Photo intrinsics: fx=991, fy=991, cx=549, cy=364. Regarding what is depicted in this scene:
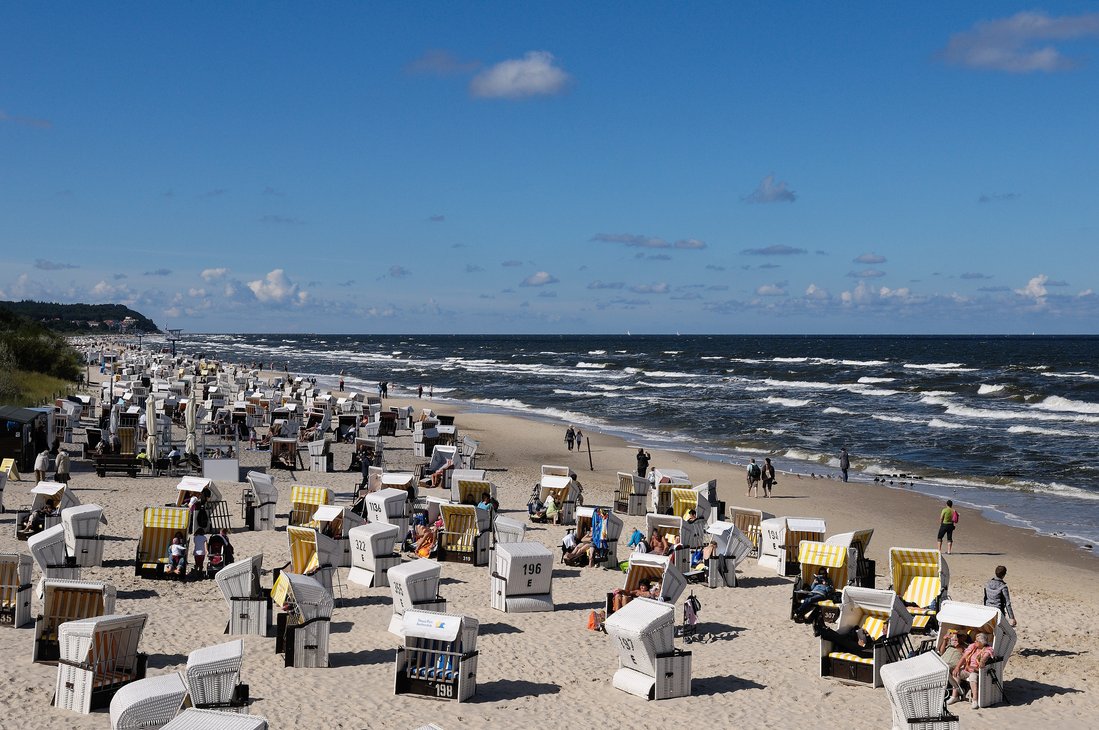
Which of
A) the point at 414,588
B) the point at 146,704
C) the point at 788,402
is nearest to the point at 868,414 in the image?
the point at 788,402

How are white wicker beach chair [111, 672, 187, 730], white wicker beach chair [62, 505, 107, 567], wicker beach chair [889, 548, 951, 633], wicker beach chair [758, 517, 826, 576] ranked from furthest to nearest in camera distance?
1. wicker beach chair [758, 517, 826, 576]
2. white wicker beach chair [62, 505, 107, 567]
3. wicker beach chair [889, 548, 951, 633]
4. white wicker beach chair [111, 672, 187, 730]

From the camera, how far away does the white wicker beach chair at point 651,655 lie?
32.7 feet

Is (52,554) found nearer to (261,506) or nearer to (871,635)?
(261,506)

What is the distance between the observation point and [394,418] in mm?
37188

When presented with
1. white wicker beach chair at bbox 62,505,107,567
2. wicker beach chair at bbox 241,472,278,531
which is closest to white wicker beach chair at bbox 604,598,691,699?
white wicker beach chair at bbox 62,505,107,567

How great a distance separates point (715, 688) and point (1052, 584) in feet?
29.3

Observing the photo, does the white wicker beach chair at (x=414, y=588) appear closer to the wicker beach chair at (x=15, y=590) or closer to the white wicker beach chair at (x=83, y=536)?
the wicker beach chair at (x=15, y=590)

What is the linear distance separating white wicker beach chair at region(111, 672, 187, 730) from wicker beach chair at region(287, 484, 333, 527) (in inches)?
386

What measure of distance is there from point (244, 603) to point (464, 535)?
5.05m

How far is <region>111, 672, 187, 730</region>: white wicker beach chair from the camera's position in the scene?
7.27m

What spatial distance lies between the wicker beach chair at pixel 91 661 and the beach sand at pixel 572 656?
7.0 inches

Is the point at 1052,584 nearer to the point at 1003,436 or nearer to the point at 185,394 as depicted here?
the point at 1003,436

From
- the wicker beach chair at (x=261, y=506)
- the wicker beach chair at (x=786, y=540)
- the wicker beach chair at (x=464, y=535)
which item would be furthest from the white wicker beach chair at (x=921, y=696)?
the wicker beach chair at (x=261, y=506)

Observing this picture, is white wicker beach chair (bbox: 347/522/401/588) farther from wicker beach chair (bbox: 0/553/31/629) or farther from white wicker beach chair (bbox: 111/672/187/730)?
white wicker beach chair (bbox: 111/672/187/730)
